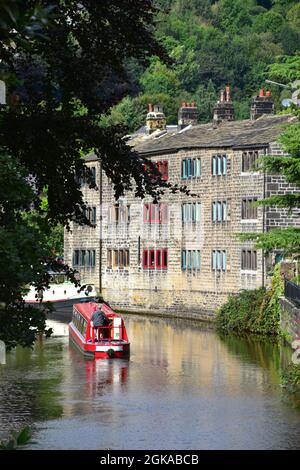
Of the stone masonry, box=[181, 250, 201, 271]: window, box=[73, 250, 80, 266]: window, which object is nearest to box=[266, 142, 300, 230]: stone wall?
the stone masonry

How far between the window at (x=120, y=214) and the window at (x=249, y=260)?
1365cm

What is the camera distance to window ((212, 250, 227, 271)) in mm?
78312

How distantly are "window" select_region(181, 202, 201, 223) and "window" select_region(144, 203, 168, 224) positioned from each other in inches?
78.5

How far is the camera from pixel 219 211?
79.0 meters

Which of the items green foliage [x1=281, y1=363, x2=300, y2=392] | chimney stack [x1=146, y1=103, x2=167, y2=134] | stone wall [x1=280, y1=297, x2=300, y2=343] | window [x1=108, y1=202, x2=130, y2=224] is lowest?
green foliage [x1=281, y1=363, x2=300, y2=392]

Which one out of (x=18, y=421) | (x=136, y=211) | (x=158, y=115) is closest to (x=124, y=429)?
(x=18, y=421)

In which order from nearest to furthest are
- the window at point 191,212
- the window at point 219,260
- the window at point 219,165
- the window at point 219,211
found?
1. the window at point 219,260
2. the window at point 219,211
3. the window at point 219,165
4. the window at point 191,212

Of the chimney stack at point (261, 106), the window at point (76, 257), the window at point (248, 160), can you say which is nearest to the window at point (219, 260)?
the window at point (248, 160)

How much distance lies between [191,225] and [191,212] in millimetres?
760

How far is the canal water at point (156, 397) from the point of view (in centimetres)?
3575

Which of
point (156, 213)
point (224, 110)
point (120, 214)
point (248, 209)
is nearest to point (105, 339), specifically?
point (248, 209)

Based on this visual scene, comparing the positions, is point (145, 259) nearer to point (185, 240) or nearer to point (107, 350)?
point (185, 240)

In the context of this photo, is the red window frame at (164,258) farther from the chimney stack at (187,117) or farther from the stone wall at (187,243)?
the chimney stack at (187,117)

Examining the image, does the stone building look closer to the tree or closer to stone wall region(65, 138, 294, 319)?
stone wall region(65, 138, 294, 319)
